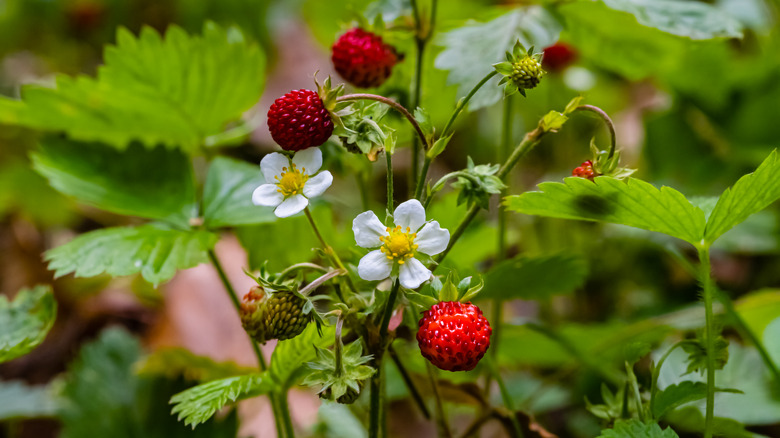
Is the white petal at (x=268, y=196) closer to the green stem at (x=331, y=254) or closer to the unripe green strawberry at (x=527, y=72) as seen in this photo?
the green stem at (x=331, y=254)

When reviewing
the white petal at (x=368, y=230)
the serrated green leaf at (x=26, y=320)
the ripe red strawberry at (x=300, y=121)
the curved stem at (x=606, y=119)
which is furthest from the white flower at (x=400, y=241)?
the serrated green leaf at (x=26, y=320)

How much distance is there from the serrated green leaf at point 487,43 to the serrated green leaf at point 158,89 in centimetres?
37

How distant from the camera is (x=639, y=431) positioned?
667mm

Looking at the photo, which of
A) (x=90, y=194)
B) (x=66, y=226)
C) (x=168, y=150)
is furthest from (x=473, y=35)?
(x=66, y=226)

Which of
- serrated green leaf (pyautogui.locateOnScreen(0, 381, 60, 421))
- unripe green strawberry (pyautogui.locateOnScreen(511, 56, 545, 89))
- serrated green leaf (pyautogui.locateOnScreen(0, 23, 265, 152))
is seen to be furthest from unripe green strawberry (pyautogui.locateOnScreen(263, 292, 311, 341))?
serrated green leaf (pyautogui.locateOnScreen(0, 381, 60, 421))

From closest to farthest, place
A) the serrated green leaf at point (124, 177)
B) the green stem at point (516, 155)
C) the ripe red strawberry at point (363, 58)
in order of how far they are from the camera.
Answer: the green stem at point (516, 155) → the ripe red strawberry at point (363, 58) → the serrated green leaf at point (124, 177)

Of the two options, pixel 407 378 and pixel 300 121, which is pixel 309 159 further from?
pixel 407 378

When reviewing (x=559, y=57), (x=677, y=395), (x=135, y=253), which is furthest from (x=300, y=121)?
(x=559, y=57)

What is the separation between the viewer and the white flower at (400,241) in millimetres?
631

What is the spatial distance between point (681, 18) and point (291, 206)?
28.7 inches

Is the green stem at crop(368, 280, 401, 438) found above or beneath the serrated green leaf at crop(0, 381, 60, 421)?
above

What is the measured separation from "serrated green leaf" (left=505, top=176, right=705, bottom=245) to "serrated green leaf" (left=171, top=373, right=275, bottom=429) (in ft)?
1.20

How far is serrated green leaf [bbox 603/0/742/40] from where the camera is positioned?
98 centimetres

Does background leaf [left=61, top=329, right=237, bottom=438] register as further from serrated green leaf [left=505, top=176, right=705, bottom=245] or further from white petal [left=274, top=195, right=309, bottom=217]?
serrated green leaf [left=505, top=176, right=705, bottom=245]
